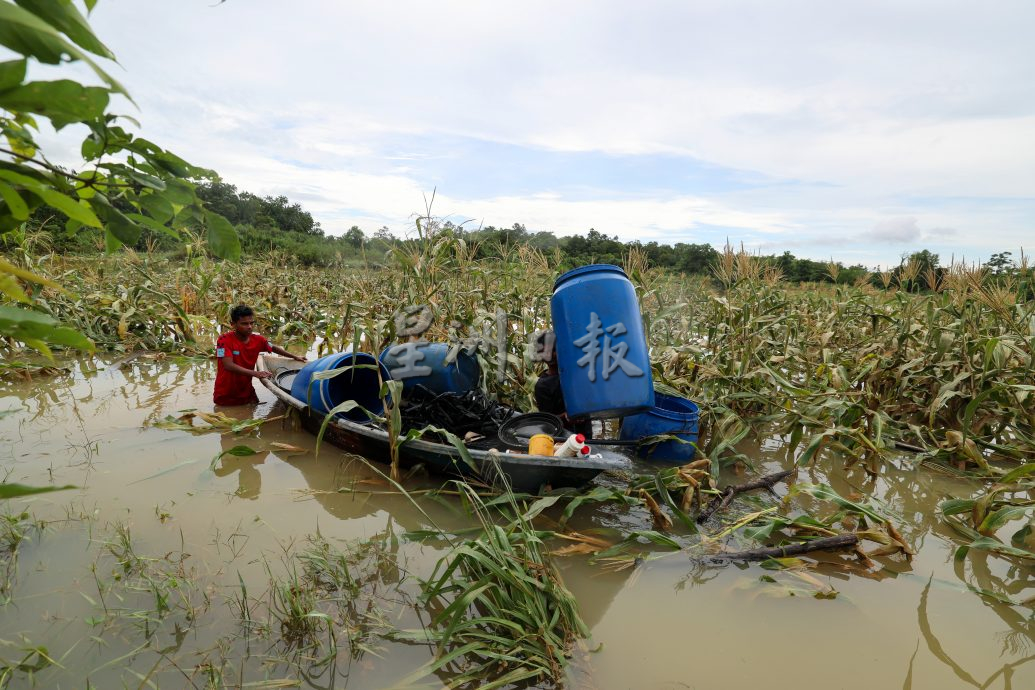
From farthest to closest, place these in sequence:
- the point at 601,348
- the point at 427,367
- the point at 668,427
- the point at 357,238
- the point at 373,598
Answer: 1. the point at 357,238
2. the point at 427,367
3. the point at 668,427
4. the point at 601,348
5. the point at 373,598

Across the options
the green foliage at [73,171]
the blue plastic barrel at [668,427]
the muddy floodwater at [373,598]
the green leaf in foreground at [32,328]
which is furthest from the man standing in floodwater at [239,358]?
the green leaf in foreground at [32,328]

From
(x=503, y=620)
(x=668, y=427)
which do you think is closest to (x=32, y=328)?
(x=503, y=620)

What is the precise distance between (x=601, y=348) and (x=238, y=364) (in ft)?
10.9

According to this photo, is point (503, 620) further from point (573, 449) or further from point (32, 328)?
point (32, 328)

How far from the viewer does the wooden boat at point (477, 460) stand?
2.91 meters

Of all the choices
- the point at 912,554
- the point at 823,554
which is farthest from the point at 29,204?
the point at 912,554

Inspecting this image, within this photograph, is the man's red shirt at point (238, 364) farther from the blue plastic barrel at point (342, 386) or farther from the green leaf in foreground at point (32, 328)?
the green leaf in foreground at point (32, 328)

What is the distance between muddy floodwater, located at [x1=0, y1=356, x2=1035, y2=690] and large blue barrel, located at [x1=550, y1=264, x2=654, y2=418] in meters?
0.66

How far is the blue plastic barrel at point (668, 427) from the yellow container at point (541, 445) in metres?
0.85

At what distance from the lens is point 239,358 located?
16.2 feet

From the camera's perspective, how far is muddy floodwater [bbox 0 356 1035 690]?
2029 mm

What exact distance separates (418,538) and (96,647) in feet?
4.11

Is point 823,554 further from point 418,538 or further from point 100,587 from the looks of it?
point 100,587

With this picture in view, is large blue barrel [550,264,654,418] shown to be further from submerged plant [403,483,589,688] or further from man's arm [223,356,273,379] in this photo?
man's arm [223,356,273,379]
